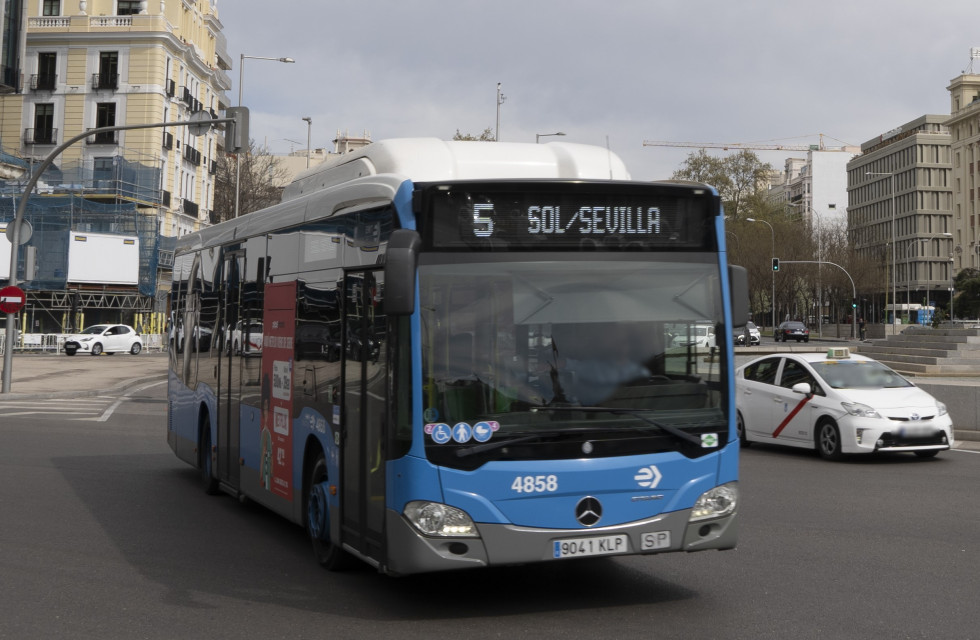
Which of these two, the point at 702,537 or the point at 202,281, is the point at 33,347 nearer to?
the point at 202,281

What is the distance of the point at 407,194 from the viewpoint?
→ 6.77 metres

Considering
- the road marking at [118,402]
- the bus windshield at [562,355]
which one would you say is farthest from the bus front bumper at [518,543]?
the road marking at [118,402]

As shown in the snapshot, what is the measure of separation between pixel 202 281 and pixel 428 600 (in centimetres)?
613

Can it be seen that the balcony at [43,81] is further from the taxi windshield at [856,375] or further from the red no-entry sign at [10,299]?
the taxi windshield at [856,375]

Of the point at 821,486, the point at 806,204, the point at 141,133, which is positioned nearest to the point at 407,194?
the point at 821,486

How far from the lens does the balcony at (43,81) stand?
69312 mm

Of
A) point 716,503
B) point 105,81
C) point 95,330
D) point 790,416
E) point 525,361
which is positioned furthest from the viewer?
point 105,81

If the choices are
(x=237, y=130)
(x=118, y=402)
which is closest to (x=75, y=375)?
(x=118, y=402)

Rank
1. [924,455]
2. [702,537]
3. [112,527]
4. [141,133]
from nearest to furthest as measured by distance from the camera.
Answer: [702,537] → [112,527] → [924,455] → [141,133]

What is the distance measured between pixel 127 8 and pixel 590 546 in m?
71.7

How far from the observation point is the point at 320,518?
26.9ft

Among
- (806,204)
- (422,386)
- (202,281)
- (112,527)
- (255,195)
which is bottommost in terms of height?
(112,527)

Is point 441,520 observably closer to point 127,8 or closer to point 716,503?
point 716,503

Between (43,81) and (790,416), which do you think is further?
(43,81)
